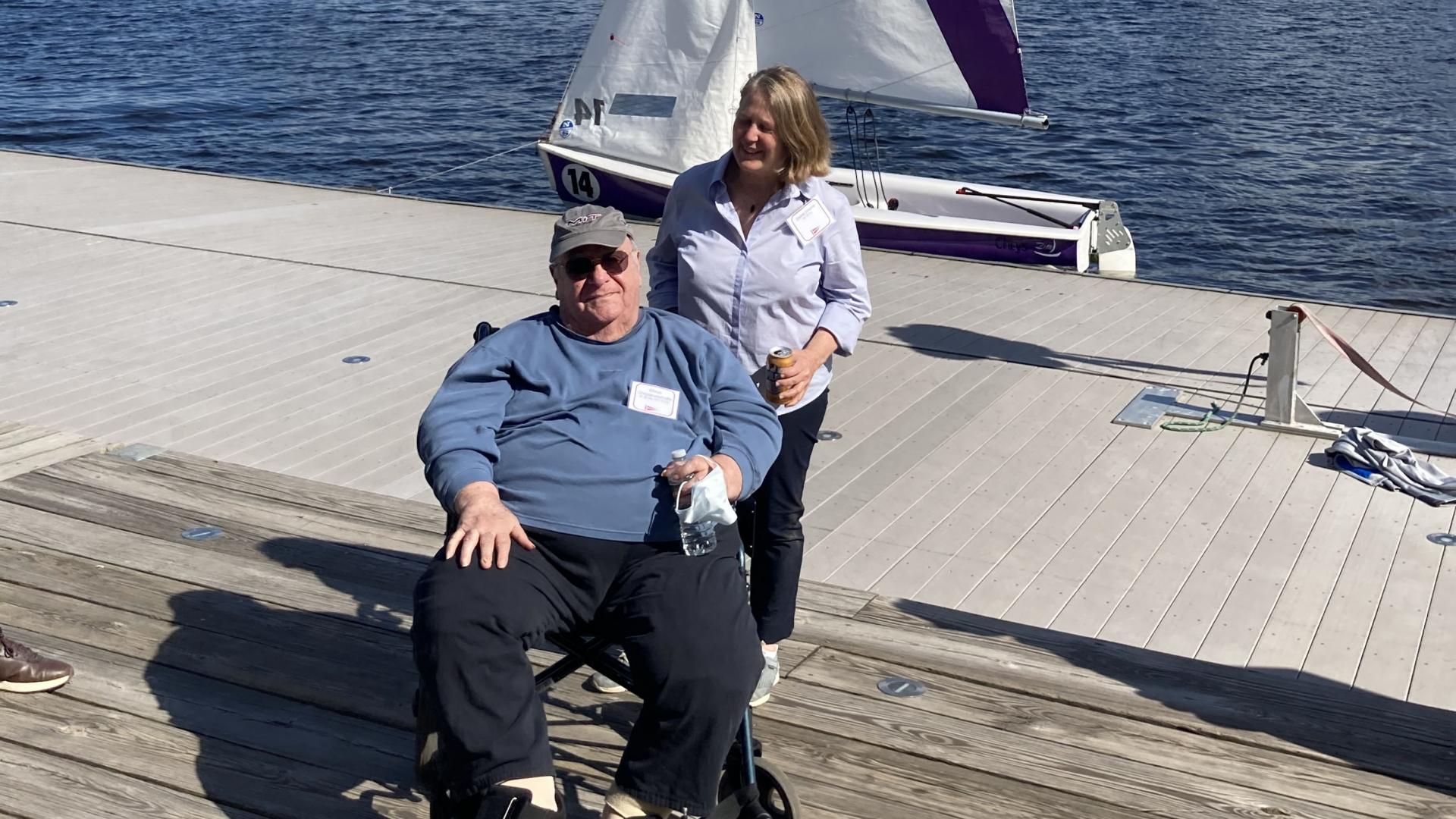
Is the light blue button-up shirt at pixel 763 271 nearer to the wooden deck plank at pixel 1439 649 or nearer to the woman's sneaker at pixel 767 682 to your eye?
the woman's sneaker at pixel 767 682

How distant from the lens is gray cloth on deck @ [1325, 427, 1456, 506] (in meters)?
6.20

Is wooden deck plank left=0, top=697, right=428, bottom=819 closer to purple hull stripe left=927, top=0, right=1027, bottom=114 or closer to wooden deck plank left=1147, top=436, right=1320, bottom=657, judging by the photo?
wooden deck plank left=1147, top=436, right=1320, bottom=657

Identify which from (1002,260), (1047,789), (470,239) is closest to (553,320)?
(1047,789)

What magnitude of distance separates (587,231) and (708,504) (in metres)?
0.61

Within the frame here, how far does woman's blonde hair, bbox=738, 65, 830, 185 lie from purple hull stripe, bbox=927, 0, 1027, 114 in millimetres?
10471

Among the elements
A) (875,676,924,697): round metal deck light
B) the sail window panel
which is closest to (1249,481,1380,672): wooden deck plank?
(875,676,924,697): round metal deck light

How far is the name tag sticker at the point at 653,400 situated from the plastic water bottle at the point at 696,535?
0.13m

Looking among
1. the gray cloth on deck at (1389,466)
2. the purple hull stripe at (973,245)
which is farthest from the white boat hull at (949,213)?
the gray cloth on deck at (1389,466)

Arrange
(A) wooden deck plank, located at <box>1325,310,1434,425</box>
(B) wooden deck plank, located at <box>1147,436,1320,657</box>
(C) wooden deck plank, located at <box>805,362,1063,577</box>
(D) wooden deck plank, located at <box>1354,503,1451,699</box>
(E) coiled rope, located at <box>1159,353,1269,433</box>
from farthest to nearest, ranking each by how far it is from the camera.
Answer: (A) wooden deck plank, located at <box>1325,310,1434,425</box> → (E) coiled rope, located at <box>1159,353,1269,433</box> → (C) wooden deck plank, located at <box>805,362,1063,577</box> → (B) wooden deck plank, located at <box>1147,436,1320,657</box> → (D) wooden deck plank, located at <box>1354,503,1451,699</box>

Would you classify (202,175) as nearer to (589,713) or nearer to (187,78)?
(589,713)

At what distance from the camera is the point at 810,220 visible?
3451 millimetres

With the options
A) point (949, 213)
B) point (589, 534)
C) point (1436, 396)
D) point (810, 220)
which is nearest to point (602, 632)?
point (589, 534)

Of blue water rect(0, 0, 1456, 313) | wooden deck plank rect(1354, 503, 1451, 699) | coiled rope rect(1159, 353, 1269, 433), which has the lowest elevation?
blue water rect(0, 0, 1456, 313)

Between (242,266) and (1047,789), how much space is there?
777 cm
